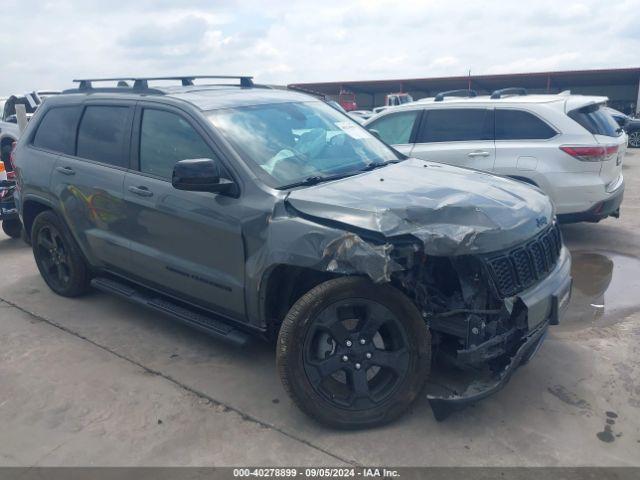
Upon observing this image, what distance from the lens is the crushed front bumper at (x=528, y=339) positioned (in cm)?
308

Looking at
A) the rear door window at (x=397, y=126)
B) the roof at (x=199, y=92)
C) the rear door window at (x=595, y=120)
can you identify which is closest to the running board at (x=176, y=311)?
the roof at (x=199, y=92)

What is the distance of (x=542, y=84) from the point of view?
25797mm

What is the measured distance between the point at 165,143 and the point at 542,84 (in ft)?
82.4

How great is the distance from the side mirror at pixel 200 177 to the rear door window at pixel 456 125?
417cm

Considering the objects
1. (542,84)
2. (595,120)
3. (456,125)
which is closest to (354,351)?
(456,125)

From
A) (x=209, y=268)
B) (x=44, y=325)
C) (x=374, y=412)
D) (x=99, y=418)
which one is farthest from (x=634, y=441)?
(x=44, y=325)

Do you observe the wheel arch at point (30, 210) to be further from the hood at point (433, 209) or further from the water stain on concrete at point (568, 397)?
the water stain on concrete at point (568, 397)

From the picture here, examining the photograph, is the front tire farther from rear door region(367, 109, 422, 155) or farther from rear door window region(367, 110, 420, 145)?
rear door window region(367, 110, 420, 145)

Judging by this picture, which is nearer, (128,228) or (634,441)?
(634,441)

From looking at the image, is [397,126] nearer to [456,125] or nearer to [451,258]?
[456,125]

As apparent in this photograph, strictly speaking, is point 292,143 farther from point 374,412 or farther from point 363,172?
point 374,412

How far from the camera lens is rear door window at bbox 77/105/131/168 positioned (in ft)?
14.4

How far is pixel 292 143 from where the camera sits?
13.1 feet

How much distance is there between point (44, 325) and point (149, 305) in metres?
1.15
